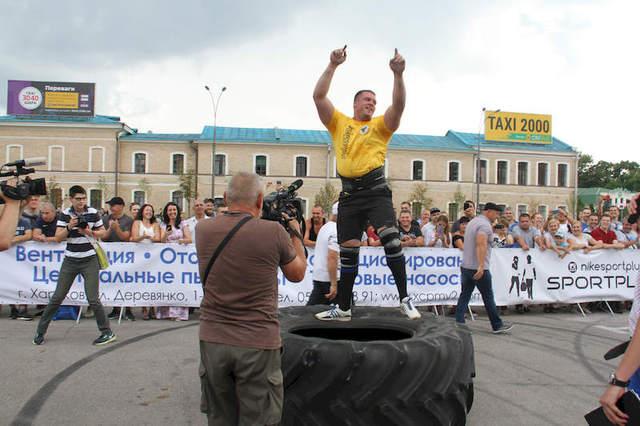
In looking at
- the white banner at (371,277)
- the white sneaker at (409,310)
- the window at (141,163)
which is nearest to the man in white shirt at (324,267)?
the white banner at (371,277)

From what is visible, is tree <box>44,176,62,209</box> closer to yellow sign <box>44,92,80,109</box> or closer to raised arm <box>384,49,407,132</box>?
yellow sign <box>44,92,80,109</box>

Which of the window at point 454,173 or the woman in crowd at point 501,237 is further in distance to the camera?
the window at point 454,173

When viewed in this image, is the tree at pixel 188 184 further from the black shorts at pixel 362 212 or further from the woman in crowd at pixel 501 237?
the black shorts at pixel 362 212

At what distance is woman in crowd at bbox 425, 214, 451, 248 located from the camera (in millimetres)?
10195

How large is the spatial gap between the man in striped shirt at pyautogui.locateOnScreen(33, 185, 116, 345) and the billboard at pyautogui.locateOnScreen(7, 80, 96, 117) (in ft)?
169

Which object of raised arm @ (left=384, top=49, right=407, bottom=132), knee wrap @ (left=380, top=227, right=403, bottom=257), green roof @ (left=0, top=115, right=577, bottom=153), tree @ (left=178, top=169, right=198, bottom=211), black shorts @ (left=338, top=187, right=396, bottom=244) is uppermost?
green roof @ (left=0, top=115, right=577, bottom=153)

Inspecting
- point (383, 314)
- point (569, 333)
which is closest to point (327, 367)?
point (383, 314)

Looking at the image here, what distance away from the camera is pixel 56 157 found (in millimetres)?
51969

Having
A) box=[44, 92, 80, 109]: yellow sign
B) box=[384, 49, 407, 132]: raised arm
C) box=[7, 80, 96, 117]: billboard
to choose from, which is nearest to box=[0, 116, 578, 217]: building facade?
box=[7, 80, 96, 117]: billboard

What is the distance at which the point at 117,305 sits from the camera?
8648 mm

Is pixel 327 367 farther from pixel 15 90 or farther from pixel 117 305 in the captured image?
pixel 15 90

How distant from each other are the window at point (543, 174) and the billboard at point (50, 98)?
4795cm

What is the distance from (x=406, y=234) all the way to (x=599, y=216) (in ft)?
15.5

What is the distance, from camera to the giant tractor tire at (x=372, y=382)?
3.29 metres
